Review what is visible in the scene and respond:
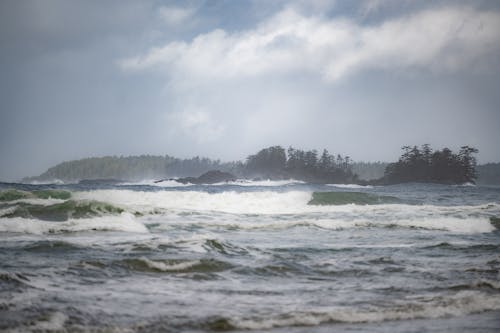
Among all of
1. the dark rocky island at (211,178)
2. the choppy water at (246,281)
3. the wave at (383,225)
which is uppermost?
the dark rocky island at (211,178)

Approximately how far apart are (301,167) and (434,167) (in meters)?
36.3

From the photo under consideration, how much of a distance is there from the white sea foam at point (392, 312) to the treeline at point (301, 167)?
113 metres

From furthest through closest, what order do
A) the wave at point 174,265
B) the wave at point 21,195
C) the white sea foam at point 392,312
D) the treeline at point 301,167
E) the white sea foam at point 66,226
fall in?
the treeline at point 301,167 < the wave at point 21,195 < the white sea foam at point 66,226 < the wave at point 174,265 < the white sea foam at point 392,312

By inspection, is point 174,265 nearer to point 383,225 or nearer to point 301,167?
point 383,225

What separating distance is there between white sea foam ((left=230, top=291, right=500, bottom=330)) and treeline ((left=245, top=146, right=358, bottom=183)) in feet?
369

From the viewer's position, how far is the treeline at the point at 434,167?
336 feet

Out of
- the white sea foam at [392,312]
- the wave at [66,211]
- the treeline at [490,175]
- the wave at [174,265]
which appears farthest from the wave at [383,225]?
the treeline at [490,175]

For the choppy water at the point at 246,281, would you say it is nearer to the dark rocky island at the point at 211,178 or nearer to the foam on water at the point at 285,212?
the foam on water at the point at 285,212

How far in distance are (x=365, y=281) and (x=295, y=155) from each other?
123 metres

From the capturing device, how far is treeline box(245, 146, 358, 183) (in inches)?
4752

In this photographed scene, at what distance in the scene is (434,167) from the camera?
104375 millimetres

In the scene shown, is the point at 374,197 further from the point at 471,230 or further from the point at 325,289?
the point at 325,289

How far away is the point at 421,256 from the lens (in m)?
9.46

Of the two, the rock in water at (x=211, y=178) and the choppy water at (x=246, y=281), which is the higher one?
the rock in water at (x=211, y=178)
